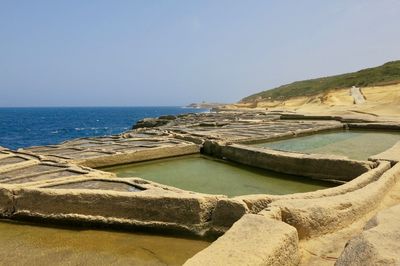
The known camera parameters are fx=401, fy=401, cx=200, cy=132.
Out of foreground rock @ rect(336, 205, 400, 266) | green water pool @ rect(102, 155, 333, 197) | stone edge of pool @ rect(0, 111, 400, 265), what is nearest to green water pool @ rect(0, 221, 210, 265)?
stone edge of pool @ rect(0, 111, 400, 265)

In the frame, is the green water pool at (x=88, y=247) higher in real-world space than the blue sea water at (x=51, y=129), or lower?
Result: higher

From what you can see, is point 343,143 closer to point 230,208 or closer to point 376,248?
point 230,208

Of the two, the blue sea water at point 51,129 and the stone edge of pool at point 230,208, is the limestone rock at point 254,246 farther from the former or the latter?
the blue sea water at point 51,129

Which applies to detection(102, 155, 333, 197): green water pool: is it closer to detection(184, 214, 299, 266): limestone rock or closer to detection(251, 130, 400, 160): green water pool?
detection(251, 130, 400, 160): green water pool

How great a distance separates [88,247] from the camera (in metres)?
4.68

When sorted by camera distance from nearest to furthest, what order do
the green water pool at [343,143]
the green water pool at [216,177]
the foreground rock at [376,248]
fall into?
the foreground rock at [376,248] < the green water pool at [216,177] < the green water pool at [343,143]

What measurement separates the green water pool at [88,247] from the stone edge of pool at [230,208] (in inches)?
10.4

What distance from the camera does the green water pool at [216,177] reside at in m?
7.23

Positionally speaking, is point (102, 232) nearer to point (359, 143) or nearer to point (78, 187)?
point (78, 187)

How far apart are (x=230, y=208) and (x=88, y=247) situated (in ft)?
5.70

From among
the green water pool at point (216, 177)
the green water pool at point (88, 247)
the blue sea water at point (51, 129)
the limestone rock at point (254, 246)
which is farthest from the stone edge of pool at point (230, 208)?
the blue sea water at point (51, 129)

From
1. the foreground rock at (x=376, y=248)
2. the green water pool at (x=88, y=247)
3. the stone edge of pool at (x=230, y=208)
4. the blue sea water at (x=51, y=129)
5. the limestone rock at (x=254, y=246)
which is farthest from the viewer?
the blue sea water at (x=51, y=129)

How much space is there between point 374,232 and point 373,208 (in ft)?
6.84

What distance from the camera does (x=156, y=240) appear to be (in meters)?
4.89
